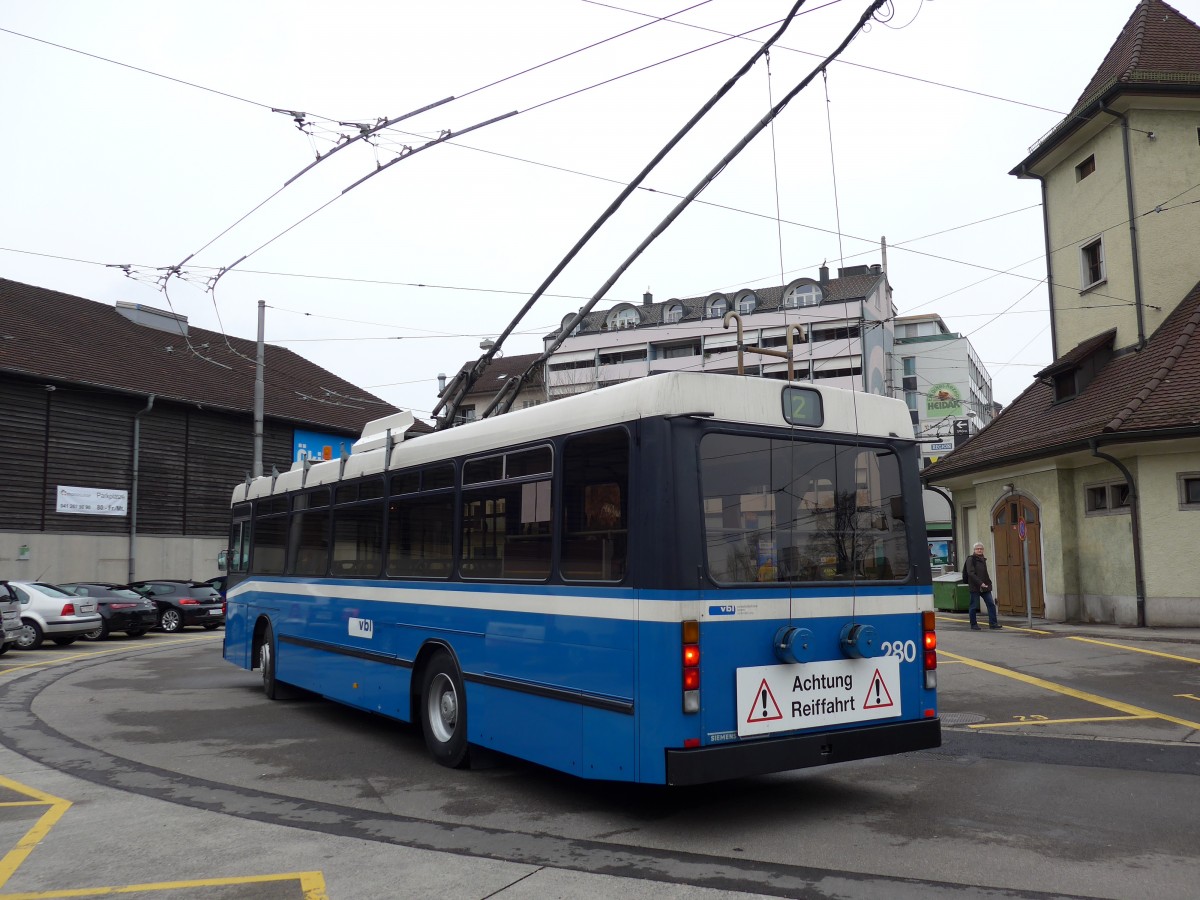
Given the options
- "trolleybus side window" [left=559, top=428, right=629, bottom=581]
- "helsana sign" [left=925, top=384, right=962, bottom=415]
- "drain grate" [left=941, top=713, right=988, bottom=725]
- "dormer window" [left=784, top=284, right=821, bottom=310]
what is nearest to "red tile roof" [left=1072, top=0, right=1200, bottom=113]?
"drain grate" [left=941, top=713, right=988, bottom=725]

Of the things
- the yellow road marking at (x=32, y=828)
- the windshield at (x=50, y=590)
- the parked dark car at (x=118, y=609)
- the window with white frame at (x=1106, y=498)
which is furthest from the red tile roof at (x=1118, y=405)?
the windshield at (x=50, y=590)

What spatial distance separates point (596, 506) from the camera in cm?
678

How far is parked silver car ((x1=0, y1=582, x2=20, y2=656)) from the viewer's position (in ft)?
63.1

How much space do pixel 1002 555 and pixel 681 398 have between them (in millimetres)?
20045

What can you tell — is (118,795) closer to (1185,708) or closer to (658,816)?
(658,816)

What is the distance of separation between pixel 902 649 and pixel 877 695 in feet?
1.35

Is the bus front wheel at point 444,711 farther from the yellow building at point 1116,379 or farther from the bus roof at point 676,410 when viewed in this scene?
the yellow building at point 1116,379

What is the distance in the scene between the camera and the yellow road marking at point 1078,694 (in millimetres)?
10359

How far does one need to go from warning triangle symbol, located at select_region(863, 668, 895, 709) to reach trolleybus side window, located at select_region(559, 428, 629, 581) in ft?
6.40

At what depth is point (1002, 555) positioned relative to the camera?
24.1 metres

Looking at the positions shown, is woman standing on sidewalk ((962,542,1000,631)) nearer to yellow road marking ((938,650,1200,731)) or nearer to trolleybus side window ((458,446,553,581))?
yellow road marking ((938,650,1200,731))

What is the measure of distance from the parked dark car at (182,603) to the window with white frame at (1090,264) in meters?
23.8

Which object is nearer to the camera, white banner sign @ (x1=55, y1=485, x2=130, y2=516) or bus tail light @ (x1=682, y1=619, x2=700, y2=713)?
bus tail light @ (x1=682, y1=619, x2=700, y2=713)

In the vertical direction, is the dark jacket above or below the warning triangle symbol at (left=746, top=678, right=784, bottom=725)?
above
